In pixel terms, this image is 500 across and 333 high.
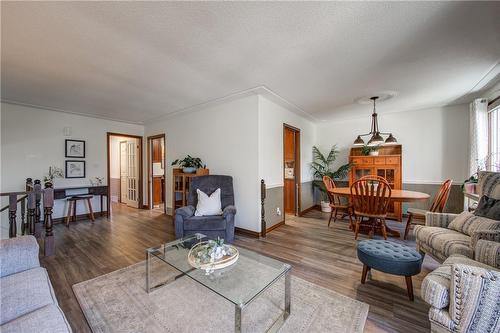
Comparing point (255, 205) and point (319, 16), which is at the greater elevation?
point (319, 16)

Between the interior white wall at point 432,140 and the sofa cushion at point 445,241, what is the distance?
294 cm

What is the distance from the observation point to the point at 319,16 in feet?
5.44

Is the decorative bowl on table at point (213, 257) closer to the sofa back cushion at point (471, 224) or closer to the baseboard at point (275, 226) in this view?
the baseboard at point (275, 226)

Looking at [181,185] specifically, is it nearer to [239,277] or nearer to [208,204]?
[208,204]

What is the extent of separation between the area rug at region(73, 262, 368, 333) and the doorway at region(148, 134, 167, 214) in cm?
337

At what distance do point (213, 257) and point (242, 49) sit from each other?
2.04 metres

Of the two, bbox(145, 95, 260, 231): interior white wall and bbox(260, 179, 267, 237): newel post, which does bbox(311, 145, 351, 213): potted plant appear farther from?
bbox(145, 95, 260, 231): interior white wall

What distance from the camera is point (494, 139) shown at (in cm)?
325

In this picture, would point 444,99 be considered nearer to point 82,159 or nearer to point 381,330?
point 381,330

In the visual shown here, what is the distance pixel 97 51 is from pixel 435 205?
484 centimetres

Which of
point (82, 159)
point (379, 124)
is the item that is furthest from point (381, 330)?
point (82, 159)

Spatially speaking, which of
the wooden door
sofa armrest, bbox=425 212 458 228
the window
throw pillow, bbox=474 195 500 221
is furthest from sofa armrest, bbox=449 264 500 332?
the wooden door

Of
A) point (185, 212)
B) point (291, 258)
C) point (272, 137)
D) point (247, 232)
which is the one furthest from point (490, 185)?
point (185, 212)

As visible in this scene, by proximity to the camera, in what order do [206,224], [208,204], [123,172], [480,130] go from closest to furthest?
1. [206,224]
2. [208,204]
3. [480,130]
4. [123,172]
